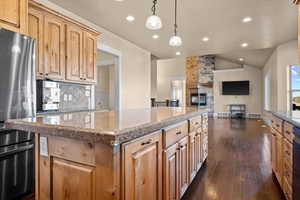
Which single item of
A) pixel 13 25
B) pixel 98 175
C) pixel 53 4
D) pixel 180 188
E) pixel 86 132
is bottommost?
pixel 180 188

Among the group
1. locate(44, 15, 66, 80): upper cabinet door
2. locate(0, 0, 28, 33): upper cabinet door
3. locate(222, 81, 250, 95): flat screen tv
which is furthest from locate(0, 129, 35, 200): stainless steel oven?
locate(222, 81, 250, 95): flat screen tv

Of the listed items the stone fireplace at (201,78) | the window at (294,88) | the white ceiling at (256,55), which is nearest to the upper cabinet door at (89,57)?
the window at (294,88)

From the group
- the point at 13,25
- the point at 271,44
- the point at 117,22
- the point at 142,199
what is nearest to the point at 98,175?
the point at 142,199

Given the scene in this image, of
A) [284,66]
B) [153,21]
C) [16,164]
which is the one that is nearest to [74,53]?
[153,21]

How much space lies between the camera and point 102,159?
82 centimetres

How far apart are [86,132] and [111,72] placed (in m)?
4.95

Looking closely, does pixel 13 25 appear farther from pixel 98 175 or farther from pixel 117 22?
pixel 117 22

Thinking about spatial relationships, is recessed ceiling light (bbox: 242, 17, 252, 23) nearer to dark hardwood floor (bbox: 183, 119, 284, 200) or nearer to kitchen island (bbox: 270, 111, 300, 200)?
kitchen island (bbox: 270, 111, 300, 200)

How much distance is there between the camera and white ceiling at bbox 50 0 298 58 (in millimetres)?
2900

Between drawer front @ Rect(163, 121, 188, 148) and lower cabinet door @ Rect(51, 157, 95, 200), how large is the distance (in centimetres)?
58

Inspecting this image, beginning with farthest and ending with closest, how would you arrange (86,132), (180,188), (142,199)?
(180,188)
(142,199)
(86,132)

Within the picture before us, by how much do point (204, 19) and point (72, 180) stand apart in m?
3.62

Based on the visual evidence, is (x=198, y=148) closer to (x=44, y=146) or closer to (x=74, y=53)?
(x=44, y=146)

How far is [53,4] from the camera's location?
2828mm
